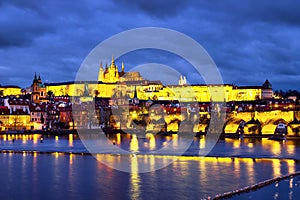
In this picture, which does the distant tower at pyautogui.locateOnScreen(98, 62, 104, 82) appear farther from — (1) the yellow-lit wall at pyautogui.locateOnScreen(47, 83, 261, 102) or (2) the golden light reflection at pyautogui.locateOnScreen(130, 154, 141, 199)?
(2) the golden light reflection at pyautogui.locateOnScreen(130, 154, 141, 199)

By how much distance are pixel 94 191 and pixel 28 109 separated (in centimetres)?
3751

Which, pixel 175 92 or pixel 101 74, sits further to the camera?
pixel 101 74

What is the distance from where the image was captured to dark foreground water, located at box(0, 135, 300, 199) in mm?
13336

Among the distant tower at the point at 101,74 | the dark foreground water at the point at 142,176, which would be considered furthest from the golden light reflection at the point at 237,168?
the distant tower at the point at 101,74

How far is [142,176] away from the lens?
16266 millimetres

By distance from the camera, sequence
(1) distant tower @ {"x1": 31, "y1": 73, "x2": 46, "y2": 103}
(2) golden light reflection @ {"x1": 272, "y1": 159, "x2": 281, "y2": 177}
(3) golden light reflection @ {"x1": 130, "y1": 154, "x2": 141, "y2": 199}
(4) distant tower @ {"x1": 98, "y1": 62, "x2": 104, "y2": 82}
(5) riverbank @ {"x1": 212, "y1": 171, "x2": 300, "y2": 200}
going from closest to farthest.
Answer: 1. (5) riverbank @ {"x1": 212, "y1": 171, "x2": 300, "y2": 200}
2. (3) golden light reflection @ {"x1": 130, "y1": 154, "x2": 141, "y2": 199}
3. (2) golden light reflection @ {"x1": 272, "y1": 159, "x2": 281, "y2": 177}
4. (1) distant tower @ {"x1": 31, "y1": 73, "x2": 46, "y2": 103}
5. (4) distant tower @ {"x1": 98, "y1": 62, "x2": 104, "y2": 82}

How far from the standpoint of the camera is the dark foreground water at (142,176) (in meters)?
13.3

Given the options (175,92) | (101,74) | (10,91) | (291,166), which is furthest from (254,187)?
(101,74)

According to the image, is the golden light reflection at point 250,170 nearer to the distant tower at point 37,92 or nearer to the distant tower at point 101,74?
the distant tower at point 37,92

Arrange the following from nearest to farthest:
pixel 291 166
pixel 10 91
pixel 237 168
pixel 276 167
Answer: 1. pixel 237 168
2. pixel 276 167
3. pixel 291 166
4. pixel 10 91

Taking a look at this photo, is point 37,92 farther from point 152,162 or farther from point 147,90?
point 152,162

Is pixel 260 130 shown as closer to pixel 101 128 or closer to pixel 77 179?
pixel 101 128

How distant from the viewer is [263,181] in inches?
584

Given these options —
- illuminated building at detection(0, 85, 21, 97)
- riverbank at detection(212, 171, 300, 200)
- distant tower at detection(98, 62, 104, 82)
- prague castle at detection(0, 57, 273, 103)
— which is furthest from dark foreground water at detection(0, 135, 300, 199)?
distant tower at detection(98, 62, 104, 82)
